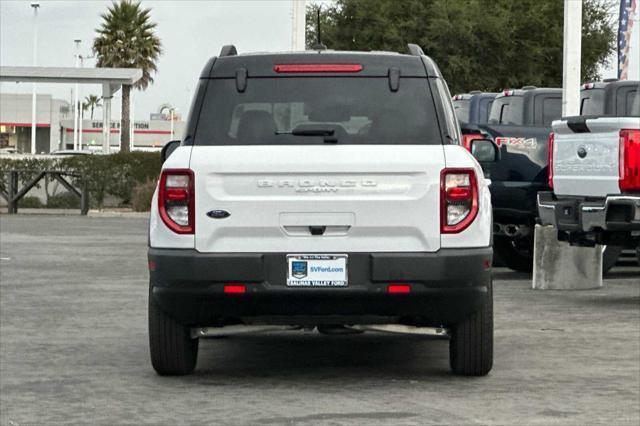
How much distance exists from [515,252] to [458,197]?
35.9 feet

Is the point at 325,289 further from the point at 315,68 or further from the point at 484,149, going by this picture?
the point at 484,149

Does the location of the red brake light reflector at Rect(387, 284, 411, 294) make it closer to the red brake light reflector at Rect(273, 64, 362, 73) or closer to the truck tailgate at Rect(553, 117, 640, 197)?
the red brake light reflector at Rect(273, 64, 362, 73)

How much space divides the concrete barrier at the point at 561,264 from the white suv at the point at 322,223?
8.02 meters

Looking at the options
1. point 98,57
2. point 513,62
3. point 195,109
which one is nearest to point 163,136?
point 98,57

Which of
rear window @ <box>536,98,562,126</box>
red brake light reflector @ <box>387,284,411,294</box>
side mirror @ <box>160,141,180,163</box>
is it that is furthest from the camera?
rear window @ <box>536,98,562,126</box>

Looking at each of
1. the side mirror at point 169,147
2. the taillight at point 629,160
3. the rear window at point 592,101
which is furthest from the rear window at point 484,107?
the side mirror at point 169,147

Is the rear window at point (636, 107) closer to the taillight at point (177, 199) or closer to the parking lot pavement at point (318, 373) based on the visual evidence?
the parking lot pavement at point (318, 373)

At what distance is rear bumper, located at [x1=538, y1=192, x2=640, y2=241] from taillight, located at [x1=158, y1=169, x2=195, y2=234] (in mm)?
6256

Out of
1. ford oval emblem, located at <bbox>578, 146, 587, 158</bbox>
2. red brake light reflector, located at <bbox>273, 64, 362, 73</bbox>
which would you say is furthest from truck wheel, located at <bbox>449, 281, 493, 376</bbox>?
ford oval emblem, located at <bbox>578, 146, 587, 158</bbox>

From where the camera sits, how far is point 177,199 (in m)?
9.86

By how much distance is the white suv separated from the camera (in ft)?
31.8

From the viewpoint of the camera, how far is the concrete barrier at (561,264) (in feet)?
59.3

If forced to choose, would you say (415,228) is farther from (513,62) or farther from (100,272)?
(513,62)

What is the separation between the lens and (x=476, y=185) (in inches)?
386
